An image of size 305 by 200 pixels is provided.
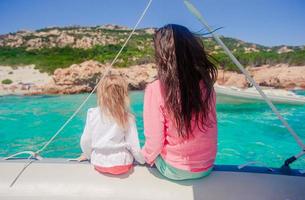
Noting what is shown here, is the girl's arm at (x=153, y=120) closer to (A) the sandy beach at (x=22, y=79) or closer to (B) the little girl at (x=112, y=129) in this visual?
(B) the little girl at (x=112, y=129)

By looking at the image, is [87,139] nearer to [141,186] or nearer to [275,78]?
[141,186]

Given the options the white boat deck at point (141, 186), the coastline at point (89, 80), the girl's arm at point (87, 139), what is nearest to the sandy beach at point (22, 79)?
the coastline at point (89, 80)

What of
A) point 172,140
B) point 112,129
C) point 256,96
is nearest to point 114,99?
point 112,129

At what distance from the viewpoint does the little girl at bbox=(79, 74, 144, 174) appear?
6.27 ft

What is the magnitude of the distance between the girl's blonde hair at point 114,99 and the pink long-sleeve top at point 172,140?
0.28 metres

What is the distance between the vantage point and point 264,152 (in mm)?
5777

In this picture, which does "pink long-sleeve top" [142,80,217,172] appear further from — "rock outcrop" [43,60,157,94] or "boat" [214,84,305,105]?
"rock outcrop" [43,60,157,94]

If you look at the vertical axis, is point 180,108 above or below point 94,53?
below

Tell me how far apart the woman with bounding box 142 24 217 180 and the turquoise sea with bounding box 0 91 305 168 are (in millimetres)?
3662

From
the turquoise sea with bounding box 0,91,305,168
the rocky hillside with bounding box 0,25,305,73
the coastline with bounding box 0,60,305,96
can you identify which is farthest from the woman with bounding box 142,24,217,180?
the coastline with bounding box 0,60,305,96

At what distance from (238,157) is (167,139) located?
432cm

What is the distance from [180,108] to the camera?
1.60 metres

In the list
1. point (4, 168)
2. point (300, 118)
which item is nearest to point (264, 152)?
point (300, 118)

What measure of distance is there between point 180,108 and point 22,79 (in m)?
19.2
